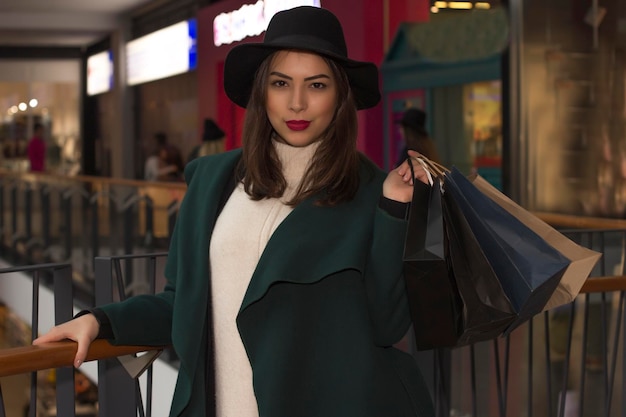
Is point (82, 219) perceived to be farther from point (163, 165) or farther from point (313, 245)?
point (313, 245)

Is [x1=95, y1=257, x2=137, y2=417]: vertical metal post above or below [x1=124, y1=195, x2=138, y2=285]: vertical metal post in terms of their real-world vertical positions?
below

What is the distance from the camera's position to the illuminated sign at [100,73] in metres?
23.2

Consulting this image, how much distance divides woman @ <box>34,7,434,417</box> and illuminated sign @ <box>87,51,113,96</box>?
21579 mm

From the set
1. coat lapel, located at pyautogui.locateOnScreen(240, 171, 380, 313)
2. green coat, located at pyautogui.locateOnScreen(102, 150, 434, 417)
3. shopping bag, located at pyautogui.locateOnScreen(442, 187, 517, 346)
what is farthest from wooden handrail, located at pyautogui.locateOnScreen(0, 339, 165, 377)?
shopping bag, located at pyautogui.locateOnScreen(442, 187, 517, 346)

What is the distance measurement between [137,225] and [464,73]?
13.0 ft

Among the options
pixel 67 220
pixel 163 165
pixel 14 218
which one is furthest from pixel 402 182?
pixel 163 165

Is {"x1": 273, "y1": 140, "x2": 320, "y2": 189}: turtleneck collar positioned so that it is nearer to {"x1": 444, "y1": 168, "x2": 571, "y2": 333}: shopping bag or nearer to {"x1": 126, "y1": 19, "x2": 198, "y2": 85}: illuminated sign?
{"x1": 444, "y1": 168, "x2": 571, "y2": 333}: shopping bag

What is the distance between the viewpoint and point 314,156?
1977 mm

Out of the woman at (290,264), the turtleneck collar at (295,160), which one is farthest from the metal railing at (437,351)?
the turtleneck collar at (295,160)

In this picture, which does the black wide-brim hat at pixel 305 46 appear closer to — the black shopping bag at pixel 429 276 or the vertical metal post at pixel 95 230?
the black shopping bag at pixel 429 276

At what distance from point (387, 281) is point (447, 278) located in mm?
109

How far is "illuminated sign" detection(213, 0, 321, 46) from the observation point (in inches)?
509

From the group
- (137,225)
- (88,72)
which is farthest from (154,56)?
(137,225)

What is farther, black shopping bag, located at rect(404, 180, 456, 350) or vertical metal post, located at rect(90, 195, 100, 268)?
vertical metal post, located at rect(90, 195, 100, 268)
